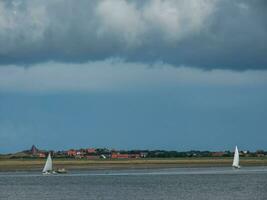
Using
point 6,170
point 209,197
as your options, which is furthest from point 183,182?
point 6,170

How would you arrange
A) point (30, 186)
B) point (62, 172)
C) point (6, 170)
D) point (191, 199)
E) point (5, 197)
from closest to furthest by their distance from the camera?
point (191, 199), point (5, 197), point (30, 186), point (62, 172), point (6, 170)

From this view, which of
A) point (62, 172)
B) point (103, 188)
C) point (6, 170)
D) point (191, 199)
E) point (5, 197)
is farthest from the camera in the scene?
point (6, 170)

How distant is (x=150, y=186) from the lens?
320 feet

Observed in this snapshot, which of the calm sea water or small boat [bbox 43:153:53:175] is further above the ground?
small boat [bbox 43:153:53:175]

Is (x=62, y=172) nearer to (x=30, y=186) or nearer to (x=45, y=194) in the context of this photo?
(x=30, y=186)

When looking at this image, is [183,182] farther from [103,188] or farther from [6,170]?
[6,170]

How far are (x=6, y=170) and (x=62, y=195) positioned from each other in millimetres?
81312

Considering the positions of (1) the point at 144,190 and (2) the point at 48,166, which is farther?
(2) the point at 48,166

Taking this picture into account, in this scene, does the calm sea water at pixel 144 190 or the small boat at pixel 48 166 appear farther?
the small boat at pixel 48 166

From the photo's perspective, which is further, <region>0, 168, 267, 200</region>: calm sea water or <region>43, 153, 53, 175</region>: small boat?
<region>43, 153, 53, 175</region>: small boat

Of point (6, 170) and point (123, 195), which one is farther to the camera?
point (6, 170)

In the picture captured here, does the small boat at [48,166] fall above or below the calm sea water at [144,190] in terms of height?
above

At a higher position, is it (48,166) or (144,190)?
(48,166)

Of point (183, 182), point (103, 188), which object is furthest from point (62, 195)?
point (183, 182)
